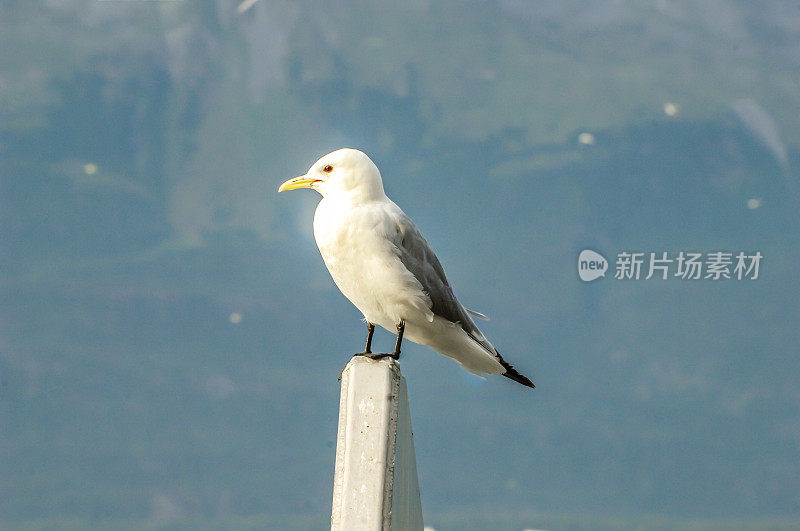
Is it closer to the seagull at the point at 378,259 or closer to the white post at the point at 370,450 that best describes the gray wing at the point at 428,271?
the seagull at the point at 378,259

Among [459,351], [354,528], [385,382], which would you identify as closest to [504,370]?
[459,351]

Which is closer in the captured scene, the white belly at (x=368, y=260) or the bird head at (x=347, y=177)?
the white belly at (x=368, y=260)

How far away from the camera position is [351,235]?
3494 mm

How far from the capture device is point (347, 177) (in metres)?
3.63

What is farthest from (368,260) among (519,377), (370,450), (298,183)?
(519,377)

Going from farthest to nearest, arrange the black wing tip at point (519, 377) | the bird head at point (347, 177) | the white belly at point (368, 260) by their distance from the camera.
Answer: the black wing tip at point (519, 377)
the bird head at point (347, 177)
the white belly at point (368, 260)

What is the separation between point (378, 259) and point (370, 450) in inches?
30.6

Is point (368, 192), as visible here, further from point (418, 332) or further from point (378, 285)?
point (418, 332)

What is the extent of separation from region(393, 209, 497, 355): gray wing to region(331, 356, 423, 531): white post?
1.34 ft

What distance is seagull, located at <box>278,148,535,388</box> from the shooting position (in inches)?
138

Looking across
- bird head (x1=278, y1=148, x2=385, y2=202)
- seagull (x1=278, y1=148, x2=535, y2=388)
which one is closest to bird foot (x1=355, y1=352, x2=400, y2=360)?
seagull (x1=278, y1=148, x2=535, y2=388)

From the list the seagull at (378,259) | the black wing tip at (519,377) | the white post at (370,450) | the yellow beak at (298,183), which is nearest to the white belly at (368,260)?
the seagull at (378,259)

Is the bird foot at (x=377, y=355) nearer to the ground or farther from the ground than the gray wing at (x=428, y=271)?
nearer to the ground

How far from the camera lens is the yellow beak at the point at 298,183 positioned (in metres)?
3.78
